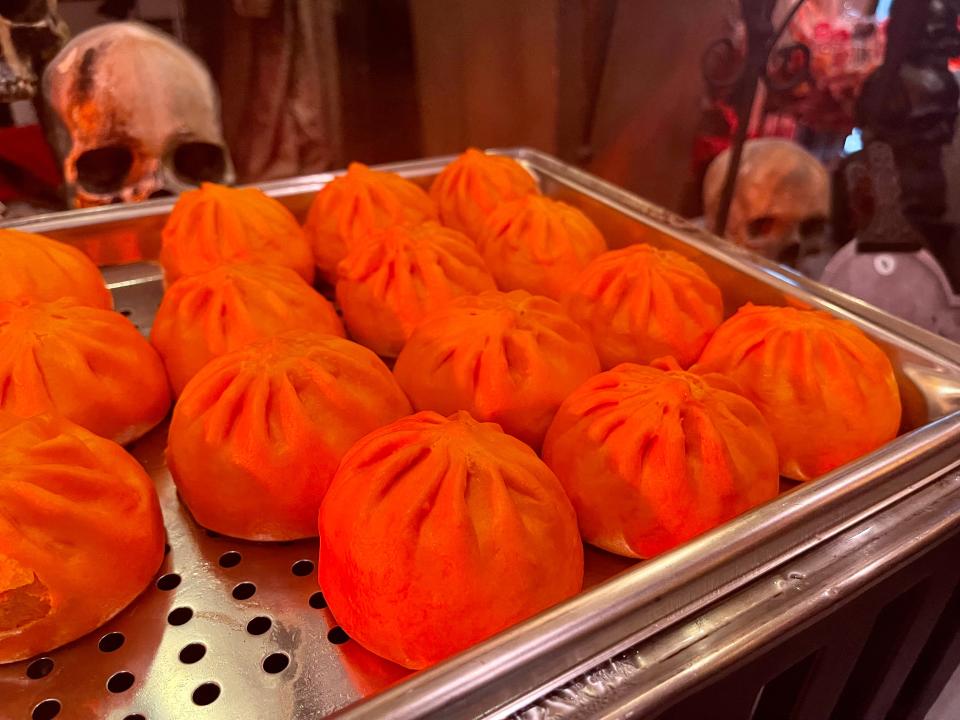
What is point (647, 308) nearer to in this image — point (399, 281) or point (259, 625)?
point (399, 281)

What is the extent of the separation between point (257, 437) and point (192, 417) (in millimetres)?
89

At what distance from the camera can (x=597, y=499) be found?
2.35ft

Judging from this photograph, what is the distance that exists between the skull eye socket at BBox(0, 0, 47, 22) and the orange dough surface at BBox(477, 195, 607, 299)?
0.79m

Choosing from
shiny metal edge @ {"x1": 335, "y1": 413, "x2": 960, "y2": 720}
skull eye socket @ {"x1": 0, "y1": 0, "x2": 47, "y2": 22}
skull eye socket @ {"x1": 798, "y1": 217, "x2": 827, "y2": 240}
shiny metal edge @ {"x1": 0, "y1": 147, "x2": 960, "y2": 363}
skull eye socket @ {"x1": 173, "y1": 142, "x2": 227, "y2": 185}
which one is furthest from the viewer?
skull eye socket @ {"x1": 173, "y1": 142, "x2": 227, "y2": 185}

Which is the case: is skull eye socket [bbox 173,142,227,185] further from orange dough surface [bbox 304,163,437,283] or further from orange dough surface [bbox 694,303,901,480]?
orange dough surface [bbox 694,303,901,480]

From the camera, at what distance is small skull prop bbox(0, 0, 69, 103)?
3.76ft

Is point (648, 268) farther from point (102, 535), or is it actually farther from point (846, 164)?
point (102, 535)

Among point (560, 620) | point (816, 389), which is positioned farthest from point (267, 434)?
point (816, 389)

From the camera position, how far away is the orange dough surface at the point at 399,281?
1.00 metres

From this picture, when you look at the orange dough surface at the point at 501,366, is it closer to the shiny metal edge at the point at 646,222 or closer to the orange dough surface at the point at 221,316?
the orange dough surface at the point at 221,316

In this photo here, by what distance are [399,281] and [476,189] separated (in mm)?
360

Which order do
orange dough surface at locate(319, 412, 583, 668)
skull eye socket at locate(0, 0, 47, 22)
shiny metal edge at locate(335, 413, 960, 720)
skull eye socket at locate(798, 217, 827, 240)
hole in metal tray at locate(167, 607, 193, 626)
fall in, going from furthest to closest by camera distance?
skull eye socket at locate(798, 217, 827, 240) < skull eye socket at locate(0, 0, 47, 22) < hole in metal tray at locate(167, 607, 193, 626) < orange dough surface at locate(319, 412, 583, 668) < shiny metal edge at locate(335, 413, 960, 720)

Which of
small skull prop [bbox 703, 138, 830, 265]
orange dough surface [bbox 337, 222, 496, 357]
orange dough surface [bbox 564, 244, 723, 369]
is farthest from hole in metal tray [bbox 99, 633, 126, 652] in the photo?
small skull prop [bbox 703, 138, 830, 265]

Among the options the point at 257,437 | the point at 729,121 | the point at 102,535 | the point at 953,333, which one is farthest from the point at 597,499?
the point at 729,121
